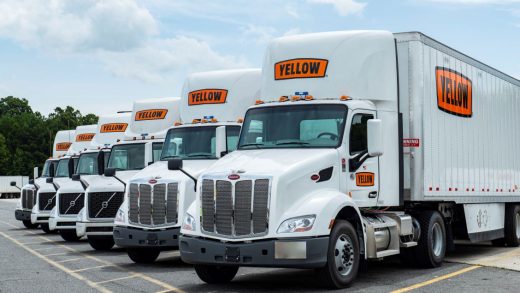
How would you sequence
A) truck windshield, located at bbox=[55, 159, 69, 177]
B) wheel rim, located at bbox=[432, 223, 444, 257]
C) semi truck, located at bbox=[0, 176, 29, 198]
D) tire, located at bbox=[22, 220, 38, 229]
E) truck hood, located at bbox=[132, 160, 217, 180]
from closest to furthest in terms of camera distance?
wheel rim, located at bbox=[432, 223, 444, 257]
truck hood, located at bbox=[132, 160, 217, 180]
truck windshield, located at bbox=[55, 159, 69, 177]
tire, located at bbox=[22, 220, 38, 229]
semi truck, located at bbox=[0, 176, 29, 198]

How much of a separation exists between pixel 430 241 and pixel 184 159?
17.4 feet

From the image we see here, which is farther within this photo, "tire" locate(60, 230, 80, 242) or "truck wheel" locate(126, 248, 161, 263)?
"tire" locate(60, 230, 80, 242)

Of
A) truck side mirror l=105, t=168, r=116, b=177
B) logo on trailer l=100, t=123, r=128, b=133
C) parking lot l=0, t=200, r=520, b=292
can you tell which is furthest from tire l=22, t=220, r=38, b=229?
truck side mirror l=105, t=168, r=116, b=177

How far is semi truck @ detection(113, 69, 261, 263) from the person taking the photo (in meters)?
15.2

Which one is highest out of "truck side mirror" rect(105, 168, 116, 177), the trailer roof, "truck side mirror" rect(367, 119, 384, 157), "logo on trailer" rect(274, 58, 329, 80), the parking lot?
the trailer roof

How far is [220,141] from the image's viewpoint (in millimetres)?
16078

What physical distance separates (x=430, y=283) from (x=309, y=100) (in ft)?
10.9

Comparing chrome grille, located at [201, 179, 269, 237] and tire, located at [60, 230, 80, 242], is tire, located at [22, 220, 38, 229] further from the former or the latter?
chrome grille, located at [201, 179, 269, 237]

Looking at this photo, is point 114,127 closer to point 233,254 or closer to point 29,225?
point 29,225

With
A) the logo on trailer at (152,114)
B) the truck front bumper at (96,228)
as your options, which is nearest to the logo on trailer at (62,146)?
the logo on trailer at (152,114)

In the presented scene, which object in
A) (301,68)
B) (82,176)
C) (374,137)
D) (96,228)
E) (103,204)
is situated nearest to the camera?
(374,137)

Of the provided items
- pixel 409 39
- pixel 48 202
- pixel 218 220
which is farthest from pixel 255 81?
pixel 48 202

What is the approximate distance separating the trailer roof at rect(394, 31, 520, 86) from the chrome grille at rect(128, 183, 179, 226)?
505cm

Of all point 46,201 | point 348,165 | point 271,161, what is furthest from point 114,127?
point 271,161
